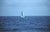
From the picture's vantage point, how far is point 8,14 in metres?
0.83

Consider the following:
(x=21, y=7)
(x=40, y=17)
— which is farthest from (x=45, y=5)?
(x=21, y=7)

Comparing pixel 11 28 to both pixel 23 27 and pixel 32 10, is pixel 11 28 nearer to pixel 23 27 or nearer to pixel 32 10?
pixel 23 27

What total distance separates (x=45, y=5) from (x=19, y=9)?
29 cm

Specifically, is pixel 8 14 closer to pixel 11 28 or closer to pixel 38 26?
pixel 11 28

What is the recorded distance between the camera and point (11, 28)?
2.62 feet

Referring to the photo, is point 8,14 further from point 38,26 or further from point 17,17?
point 38,26

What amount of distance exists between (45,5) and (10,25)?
445 mm

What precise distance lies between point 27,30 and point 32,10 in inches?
9.0

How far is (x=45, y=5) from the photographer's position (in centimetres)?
83

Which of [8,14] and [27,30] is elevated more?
[8,14]

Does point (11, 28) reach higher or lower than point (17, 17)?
lower

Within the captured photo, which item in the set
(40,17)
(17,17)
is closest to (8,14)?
(17,17)

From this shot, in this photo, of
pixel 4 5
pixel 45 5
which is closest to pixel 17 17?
pixel 4 5

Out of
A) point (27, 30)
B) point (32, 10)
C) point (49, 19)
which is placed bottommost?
point (27, 30)
